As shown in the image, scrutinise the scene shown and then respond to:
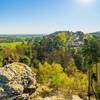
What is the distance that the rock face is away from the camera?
31484 millimetres

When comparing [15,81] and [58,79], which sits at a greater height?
[15,81]

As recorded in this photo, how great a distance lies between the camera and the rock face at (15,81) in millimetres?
31484

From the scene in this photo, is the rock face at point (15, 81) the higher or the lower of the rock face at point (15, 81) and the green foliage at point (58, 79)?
the higher

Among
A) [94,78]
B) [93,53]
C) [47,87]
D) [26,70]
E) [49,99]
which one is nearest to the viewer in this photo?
[26,70]

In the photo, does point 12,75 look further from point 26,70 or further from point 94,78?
point 94,78

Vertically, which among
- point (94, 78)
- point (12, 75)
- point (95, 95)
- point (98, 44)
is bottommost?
point (95, 95)

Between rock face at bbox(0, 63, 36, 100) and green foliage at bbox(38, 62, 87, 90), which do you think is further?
green foliage at bbox(38, 62, 87, 90)

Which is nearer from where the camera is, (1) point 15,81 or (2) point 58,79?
(1) point 15,81

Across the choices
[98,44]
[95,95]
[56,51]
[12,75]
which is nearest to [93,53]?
[98,44]

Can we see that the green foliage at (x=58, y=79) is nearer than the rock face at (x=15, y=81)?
No

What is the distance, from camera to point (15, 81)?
32.8 meters

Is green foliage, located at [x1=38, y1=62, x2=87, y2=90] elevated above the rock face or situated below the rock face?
below

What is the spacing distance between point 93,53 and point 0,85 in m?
21.2

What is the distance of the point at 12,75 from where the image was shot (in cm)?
3278
